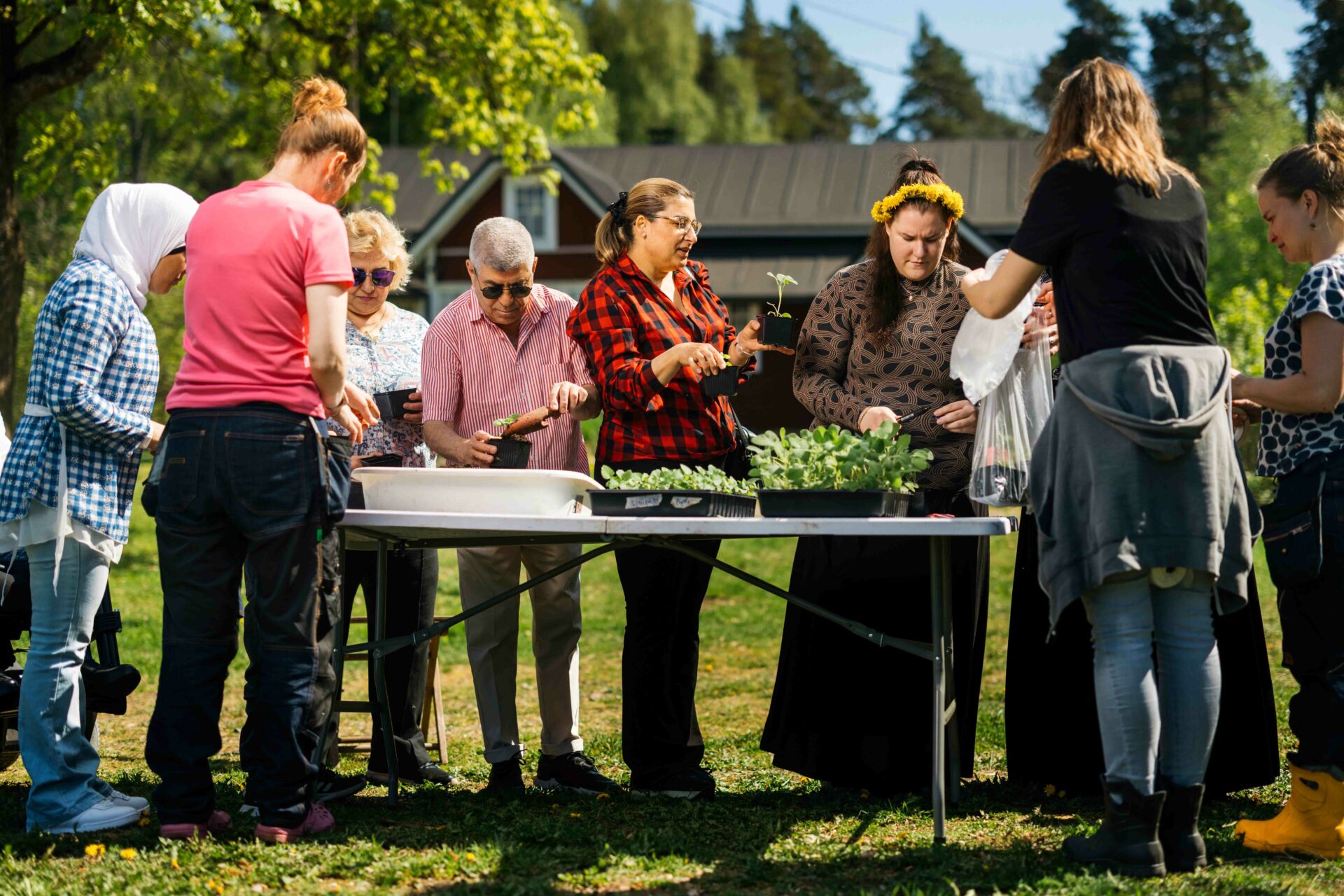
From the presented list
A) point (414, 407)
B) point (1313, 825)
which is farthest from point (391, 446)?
point (1313, 825)

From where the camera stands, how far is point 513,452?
3680 mm

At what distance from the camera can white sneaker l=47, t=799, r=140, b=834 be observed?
349 cm

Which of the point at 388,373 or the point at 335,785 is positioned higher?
the point at 388,373

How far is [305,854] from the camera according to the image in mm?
3252

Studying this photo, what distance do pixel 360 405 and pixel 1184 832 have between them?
231 cm

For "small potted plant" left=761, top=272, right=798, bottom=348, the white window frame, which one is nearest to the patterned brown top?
"small potted plant" left=761, top=272, right=798, bottom=348

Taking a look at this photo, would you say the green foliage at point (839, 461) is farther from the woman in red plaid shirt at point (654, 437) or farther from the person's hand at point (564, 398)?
the person's hand at point (564, 398)

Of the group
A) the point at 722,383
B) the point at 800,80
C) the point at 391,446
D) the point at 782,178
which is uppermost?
the point at 800,80

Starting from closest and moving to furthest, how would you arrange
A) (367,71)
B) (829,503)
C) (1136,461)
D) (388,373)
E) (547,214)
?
1. (1136,461)
2. (829,503)
3. (388,373)
4. (367,71)
5. (547,214)

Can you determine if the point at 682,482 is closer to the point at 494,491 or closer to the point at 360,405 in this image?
the point at 494,491

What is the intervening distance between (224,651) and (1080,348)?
2.13 metres

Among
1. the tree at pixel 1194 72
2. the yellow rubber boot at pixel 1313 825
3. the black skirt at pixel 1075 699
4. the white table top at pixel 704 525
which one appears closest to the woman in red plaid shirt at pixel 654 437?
the white table top at pixel 704 525

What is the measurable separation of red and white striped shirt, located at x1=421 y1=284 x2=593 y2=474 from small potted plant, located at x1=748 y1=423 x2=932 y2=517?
3.43 ft

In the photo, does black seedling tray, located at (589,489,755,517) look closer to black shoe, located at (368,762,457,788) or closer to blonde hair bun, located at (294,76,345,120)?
blonde hair bun, located at (294,76,345,120)
